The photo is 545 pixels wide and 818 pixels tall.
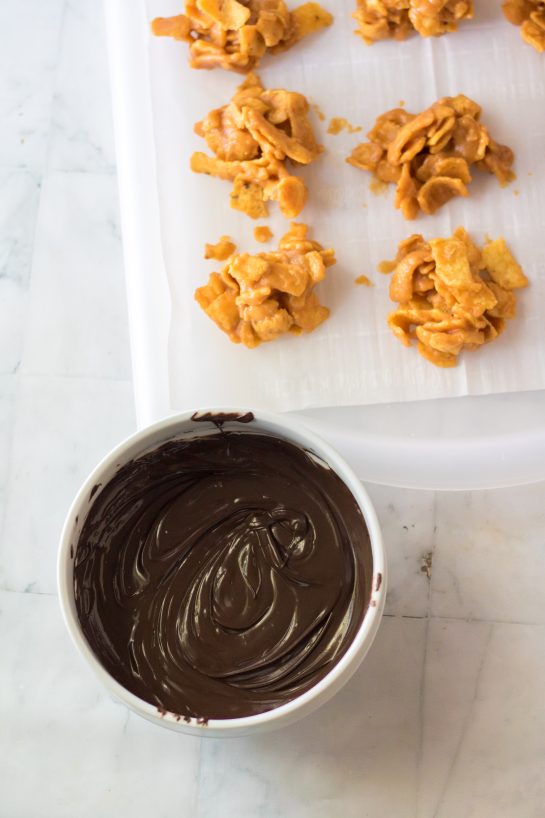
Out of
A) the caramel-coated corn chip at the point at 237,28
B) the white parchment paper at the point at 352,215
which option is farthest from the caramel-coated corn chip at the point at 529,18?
the caramel-coated corn chip at the point at 237,28

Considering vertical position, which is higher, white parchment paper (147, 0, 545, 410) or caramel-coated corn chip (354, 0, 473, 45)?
caramel-coated corn chip (354, 0, 473, 45)

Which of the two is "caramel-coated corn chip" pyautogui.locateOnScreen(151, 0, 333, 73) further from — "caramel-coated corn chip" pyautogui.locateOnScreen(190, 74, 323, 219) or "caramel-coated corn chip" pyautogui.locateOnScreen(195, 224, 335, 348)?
"caramel-coated corn chip" pyautogui.locateOnScreen(195, 224, 335, 348)

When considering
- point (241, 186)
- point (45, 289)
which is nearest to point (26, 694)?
point (45, 289)

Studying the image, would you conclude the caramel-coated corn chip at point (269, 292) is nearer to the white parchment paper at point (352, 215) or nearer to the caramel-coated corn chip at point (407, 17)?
the white parchment paper at point (352, 215)

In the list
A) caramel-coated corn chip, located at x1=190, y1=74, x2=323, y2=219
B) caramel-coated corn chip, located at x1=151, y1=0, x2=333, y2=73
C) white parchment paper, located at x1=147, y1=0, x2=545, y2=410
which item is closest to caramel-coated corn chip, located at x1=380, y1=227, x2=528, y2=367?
white parchment paper, located at x1=147, y1=0, x2=545, y2=410

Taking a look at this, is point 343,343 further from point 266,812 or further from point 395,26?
point 266,812

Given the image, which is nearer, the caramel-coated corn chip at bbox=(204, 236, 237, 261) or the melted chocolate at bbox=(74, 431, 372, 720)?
the melted chocolate at bbox=(74, 431, 372, 720)
